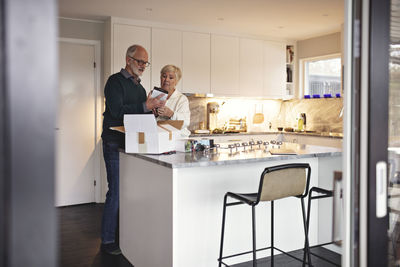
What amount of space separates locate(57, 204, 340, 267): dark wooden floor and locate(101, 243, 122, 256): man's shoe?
0.05 m

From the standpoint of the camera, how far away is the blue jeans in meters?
3.33

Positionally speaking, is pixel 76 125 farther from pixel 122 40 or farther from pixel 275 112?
pixel 275 112

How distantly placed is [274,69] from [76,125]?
3.20 m

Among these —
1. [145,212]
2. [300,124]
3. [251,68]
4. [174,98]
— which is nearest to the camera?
[145,212]

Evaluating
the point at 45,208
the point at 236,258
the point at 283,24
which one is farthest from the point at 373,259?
the point at 283,24

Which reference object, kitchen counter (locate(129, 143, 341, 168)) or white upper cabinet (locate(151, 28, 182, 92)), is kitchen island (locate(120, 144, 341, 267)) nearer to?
kitchen counter (locate(129, 143, 341, 168))

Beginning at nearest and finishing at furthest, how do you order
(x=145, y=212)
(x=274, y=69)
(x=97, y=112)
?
(x=145, y=212) < (x=97, y=112) < (x=274, y=69)

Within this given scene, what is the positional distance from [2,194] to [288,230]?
2.90 meters

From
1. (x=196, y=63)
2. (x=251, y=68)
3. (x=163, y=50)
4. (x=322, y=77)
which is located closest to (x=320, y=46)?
(x=322, y=77)

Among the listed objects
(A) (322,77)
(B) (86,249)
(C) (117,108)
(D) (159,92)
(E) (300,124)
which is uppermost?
(A) (322,77)

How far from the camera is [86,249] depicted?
3441 mm

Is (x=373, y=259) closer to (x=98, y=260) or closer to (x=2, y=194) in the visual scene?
(x=2, y=194)

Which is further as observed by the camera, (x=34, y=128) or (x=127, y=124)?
(x=127, y=124)

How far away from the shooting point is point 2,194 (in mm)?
744
